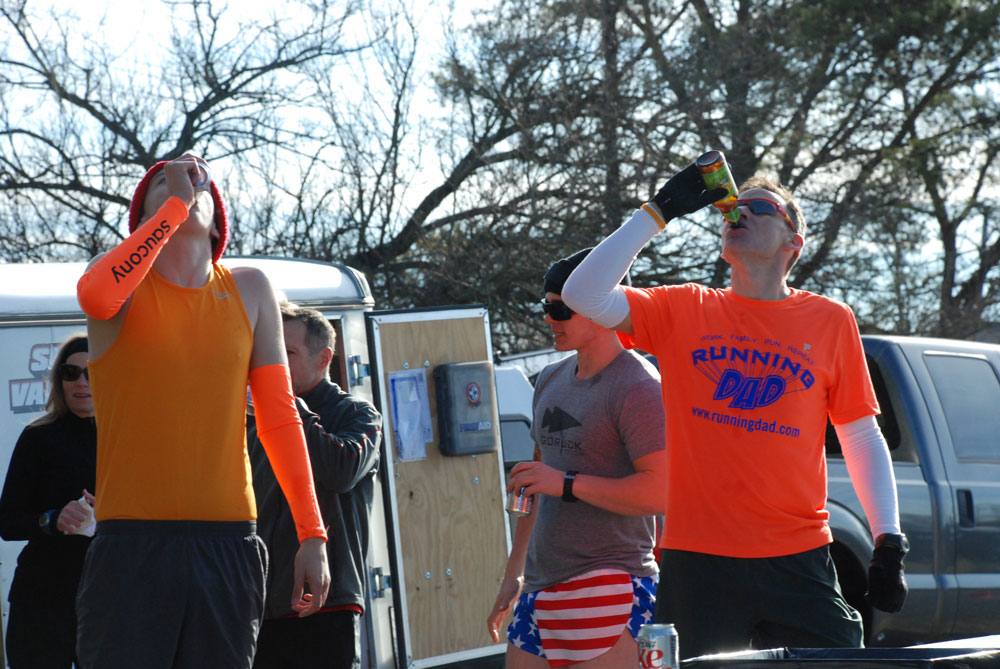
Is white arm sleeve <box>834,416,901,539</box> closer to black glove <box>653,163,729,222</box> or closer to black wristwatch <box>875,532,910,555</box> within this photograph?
black wristwatch <box>875,532,910,555</box>

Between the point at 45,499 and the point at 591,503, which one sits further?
the point at 45,499

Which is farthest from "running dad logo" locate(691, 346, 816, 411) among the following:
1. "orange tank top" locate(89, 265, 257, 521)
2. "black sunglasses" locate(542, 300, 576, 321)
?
"orange tank top" locate(89, 265, 257, 521)

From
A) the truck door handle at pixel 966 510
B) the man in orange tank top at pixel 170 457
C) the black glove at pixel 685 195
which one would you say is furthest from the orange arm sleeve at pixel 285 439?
the truck door handle at pixel 966 510

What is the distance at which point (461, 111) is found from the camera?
1265 centimetres

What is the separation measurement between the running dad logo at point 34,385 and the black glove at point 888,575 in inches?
149

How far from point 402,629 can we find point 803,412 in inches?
147

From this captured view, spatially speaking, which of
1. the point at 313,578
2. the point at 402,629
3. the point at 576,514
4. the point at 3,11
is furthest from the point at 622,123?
the point at 313,578

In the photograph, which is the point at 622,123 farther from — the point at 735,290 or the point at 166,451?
the point at 166,451

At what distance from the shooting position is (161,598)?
8.13ft

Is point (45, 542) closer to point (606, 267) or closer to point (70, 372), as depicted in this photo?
point (70, 372)

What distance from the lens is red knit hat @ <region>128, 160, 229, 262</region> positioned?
9.23ft

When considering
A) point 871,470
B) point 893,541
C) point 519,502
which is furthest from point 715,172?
point 519,502

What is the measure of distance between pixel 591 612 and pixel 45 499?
2081mm

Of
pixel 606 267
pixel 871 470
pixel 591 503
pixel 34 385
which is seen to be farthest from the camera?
Result: pixel 34 385
